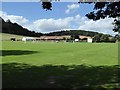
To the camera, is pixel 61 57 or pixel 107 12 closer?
pixel 107 12

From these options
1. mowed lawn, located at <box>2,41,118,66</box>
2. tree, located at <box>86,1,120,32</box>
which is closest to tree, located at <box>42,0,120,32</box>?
tree, located at <box>86,1,120,32</box>

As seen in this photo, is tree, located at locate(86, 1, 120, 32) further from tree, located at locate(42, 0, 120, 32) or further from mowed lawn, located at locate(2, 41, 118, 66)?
mowed lawn, located at locate(2, 41, 118, 66)

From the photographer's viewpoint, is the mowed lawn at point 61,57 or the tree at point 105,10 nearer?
the tree at point 105,10

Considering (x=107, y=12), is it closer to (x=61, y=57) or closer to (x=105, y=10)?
(x=105, y=10)

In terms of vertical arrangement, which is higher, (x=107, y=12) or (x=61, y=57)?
(x=107, y=12)

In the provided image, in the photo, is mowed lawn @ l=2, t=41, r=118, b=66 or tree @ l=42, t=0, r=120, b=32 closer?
tree @ l=42, t=0, r=120, b=32

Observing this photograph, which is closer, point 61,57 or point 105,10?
point 105,10

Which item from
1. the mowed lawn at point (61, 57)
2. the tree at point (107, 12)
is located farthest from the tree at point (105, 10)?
the mowed lawn at point (61, 57)

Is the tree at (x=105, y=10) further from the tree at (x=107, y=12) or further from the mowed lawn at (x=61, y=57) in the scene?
the mowed lawn at (x=61, y=57)

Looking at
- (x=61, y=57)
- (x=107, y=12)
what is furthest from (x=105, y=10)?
(x=61, y=57)

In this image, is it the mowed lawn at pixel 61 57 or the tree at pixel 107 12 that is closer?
the tree at pixel 107 12

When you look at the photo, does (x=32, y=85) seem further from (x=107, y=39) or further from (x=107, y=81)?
(x=107, y=39)

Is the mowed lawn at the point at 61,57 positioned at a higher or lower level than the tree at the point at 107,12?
lower

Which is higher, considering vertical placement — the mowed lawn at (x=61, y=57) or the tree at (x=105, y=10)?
the tree at (x=105, y=10)
